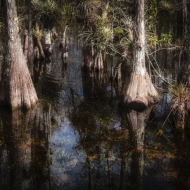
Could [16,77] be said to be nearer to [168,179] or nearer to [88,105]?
[88,105]

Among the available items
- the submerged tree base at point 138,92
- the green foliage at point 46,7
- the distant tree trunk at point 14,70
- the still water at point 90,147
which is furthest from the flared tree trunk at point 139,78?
the green foliage at point 46,7

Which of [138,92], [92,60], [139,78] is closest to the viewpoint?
[138,92]

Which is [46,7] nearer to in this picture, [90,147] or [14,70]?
[14,70]

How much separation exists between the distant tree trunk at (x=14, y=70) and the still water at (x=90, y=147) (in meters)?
0.68

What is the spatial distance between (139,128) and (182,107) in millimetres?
1912

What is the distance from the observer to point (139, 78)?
1467cm

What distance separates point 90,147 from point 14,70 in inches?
210

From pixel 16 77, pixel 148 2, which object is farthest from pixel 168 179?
pixel 148 2

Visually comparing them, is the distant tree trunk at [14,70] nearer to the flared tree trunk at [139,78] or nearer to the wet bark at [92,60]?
the flared tree trunk at [139,78]

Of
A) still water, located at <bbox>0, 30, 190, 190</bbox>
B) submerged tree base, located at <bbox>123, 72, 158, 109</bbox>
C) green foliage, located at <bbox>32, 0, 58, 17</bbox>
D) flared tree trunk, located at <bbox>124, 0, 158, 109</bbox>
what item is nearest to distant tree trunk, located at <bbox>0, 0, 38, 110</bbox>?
still water, located at <bbox>0, 30, 190, 190</bbox>

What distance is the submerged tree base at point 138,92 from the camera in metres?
14.5

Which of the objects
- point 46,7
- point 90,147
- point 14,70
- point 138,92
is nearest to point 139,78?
point 138,92

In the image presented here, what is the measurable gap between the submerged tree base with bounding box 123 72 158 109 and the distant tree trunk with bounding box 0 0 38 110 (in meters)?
4.52

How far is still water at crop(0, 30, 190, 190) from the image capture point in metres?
8.48
